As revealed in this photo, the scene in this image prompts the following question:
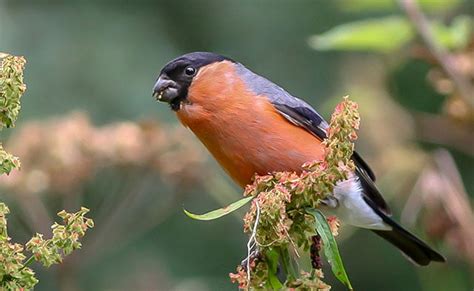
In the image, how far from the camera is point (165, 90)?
13.6ft

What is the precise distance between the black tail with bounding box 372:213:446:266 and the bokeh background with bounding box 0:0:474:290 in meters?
0.07

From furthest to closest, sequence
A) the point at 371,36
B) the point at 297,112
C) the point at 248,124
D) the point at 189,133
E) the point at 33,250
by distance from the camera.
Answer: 1. the point at 189,133
2. the point at 371,36
3. the point at 297,112
4. the point at 248,124
5. the point at 33,250

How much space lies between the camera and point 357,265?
7113mm

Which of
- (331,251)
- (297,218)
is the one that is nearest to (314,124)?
(297,218)

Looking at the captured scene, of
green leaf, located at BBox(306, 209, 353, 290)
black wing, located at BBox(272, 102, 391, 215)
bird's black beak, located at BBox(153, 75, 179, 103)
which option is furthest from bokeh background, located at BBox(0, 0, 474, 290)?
green leaf, located at BBox(306, 209, 353, 290)

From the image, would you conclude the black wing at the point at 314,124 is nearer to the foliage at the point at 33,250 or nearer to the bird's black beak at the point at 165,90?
the bird's black beak at the point at 165,90

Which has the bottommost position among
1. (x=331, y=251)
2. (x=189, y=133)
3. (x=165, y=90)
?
(x=189, y=133)

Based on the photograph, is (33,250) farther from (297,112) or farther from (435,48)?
(435,48)

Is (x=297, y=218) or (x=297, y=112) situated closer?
(x=297, y=218)

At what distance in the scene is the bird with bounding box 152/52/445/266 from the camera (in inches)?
159

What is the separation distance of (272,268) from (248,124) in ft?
5.00

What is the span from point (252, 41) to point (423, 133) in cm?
320

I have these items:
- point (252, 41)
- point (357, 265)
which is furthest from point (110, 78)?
point (357, 265)

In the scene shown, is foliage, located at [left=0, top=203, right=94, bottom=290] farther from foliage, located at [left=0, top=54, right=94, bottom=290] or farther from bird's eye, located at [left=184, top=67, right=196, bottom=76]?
bird's eye, located at [left=184, top=67, right=196, bottom=76]
